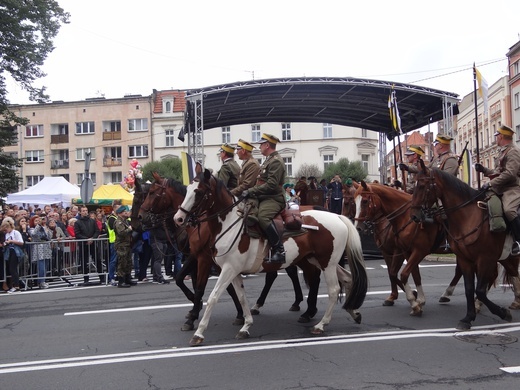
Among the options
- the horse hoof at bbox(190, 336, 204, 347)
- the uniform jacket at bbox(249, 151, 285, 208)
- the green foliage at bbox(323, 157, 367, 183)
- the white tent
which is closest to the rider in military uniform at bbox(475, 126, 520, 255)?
the uniform jacket at bbox(249, 151, 285, 208)

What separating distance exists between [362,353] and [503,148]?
3.86 meters

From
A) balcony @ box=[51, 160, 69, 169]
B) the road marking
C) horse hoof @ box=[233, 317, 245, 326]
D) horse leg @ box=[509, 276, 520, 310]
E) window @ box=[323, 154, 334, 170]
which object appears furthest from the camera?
balcony @ box=[51, 160, 69, 169]

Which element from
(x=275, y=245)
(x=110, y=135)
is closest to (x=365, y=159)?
(x=110, y=135)

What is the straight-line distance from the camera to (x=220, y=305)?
10477 millimetres

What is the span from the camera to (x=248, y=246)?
7836 millimetres

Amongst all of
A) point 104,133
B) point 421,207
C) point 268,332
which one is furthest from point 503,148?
point 104,133

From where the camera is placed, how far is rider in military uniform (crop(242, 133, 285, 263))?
7.75m

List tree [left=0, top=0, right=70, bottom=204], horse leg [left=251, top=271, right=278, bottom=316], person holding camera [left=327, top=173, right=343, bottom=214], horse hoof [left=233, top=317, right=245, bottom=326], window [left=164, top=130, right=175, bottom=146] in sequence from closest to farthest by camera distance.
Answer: horse hoof [left=233, top=317, right=245, bottom=326], horse leg [left=251, top=271, right=278, bottom=316], person holding camera [left=327, top=173, right=343, bottom=214], tree [left=0, top=0, right=70, bottom=204], window [left=164, top=130, right=175, bottom=146]

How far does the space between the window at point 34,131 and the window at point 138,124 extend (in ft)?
34.3

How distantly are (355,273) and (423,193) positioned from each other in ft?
5.09

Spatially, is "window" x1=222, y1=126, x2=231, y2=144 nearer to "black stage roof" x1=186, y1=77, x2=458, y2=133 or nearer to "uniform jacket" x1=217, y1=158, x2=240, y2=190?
"black stage roof" x1=186, y1=77, x2=458, y2=133

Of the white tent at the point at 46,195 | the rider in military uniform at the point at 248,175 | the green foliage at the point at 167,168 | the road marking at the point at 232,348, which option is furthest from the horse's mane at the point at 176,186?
the green foliage at the point at 167,168

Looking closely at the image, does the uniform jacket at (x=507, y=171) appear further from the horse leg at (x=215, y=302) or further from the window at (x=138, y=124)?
the window at (x=138, y=124)

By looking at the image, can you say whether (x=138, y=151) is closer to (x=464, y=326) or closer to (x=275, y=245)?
(x=275, y=245)
